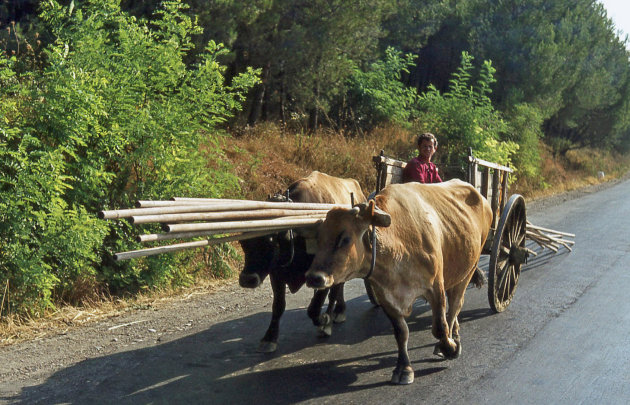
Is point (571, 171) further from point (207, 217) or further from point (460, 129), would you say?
point (207, 217)

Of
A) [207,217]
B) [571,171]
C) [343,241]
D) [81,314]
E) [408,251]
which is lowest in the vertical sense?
[571,171]

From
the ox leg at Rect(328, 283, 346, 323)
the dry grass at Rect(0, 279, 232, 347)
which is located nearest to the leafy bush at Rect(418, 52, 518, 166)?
the ox leg at Rect(328, 283, 346, 323)

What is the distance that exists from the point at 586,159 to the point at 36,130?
112 feet

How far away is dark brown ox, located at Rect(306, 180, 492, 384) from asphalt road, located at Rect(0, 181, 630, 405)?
1.24 feet

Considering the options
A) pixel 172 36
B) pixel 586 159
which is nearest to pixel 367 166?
pixel 172 36

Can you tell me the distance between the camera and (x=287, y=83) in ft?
51.1

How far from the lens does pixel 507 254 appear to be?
8109 mm

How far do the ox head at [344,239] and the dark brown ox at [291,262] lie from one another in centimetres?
40

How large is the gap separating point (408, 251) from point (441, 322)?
2.51 ft

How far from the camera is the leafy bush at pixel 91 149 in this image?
6641mm

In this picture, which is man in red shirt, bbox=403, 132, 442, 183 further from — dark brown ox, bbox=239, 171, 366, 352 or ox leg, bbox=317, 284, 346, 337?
ox leg, bbox=317, 284, 346, 337

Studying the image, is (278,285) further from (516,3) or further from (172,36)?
(516,3)

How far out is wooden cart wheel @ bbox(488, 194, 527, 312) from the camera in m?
7.54

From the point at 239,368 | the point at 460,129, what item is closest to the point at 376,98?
the point at 460,129
